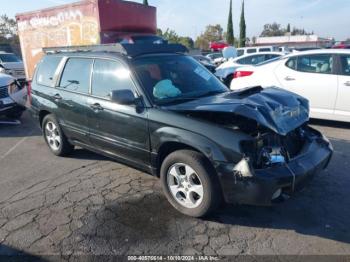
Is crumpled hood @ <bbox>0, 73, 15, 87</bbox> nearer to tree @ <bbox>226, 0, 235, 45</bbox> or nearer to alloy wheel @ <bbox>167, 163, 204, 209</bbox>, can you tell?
alloy wheel @ <bbox>167, 163, 204, 209</bbox>

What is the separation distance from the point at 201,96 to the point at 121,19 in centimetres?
581

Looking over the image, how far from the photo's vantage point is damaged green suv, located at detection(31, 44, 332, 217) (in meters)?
3.22

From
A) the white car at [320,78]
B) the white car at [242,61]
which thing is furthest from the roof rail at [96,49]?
the white car at [242,61]

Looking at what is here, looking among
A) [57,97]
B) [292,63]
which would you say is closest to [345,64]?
[292,63]

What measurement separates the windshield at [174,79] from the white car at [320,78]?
3114 millimetres

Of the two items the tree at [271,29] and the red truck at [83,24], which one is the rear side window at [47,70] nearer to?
the red truck at [83,24]

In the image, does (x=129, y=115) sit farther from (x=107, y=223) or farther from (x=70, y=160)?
(x=70, y=160)

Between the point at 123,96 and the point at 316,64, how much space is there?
4.88 m

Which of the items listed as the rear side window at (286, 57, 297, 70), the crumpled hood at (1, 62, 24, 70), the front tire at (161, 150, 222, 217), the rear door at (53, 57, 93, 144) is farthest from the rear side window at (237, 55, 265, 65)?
the crumpled hood at (1, 62, 24, 70)

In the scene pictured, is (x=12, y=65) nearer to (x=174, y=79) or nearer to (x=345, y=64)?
(x=174, y=79)

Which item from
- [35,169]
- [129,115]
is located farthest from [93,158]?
[129,115]

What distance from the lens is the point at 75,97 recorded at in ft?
16.2

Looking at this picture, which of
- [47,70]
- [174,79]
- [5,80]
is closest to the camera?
[174,79]

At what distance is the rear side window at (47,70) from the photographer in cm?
559
